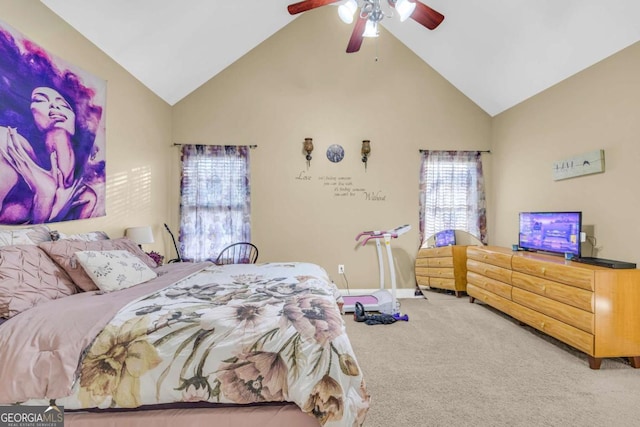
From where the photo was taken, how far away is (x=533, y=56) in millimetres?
3436

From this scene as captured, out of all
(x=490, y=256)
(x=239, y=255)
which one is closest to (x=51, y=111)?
(x=239, y=255)

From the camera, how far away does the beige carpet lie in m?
1.87

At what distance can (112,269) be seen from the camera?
2.01 metres

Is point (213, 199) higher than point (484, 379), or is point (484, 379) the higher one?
point (213, 199)

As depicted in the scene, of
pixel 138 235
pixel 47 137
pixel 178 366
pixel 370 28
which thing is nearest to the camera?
pixel 178 366

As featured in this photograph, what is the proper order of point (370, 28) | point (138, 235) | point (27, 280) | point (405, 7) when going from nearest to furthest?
point (27, 280) < point (405, 7) < point (370, 28) < point (138, 235)

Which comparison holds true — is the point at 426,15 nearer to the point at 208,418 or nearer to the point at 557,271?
A: the point at 557,271

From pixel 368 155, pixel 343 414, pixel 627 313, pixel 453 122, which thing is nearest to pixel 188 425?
pixel 343 414

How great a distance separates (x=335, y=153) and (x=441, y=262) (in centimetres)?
205

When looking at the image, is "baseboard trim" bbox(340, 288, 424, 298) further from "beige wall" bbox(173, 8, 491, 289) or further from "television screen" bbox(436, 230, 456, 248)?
"television screen" bbox(436, 230, 456, 248)

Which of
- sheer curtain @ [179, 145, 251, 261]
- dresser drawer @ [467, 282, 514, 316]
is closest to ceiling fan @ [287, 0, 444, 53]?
sheer curtain @ [179, 145, 251, 261]

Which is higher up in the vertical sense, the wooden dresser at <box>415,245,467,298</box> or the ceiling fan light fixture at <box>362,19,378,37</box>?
the ceiling fan light fixture at <box>362,19,378,37</box>

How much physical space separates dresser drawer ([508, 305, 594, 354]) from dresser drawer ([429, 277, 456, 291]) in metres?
1.08

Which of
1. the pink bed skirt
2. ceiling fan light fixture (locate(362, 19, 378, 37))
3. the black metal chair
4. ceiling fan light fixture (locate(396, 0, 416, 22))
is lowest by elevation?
the pink bed skirt
